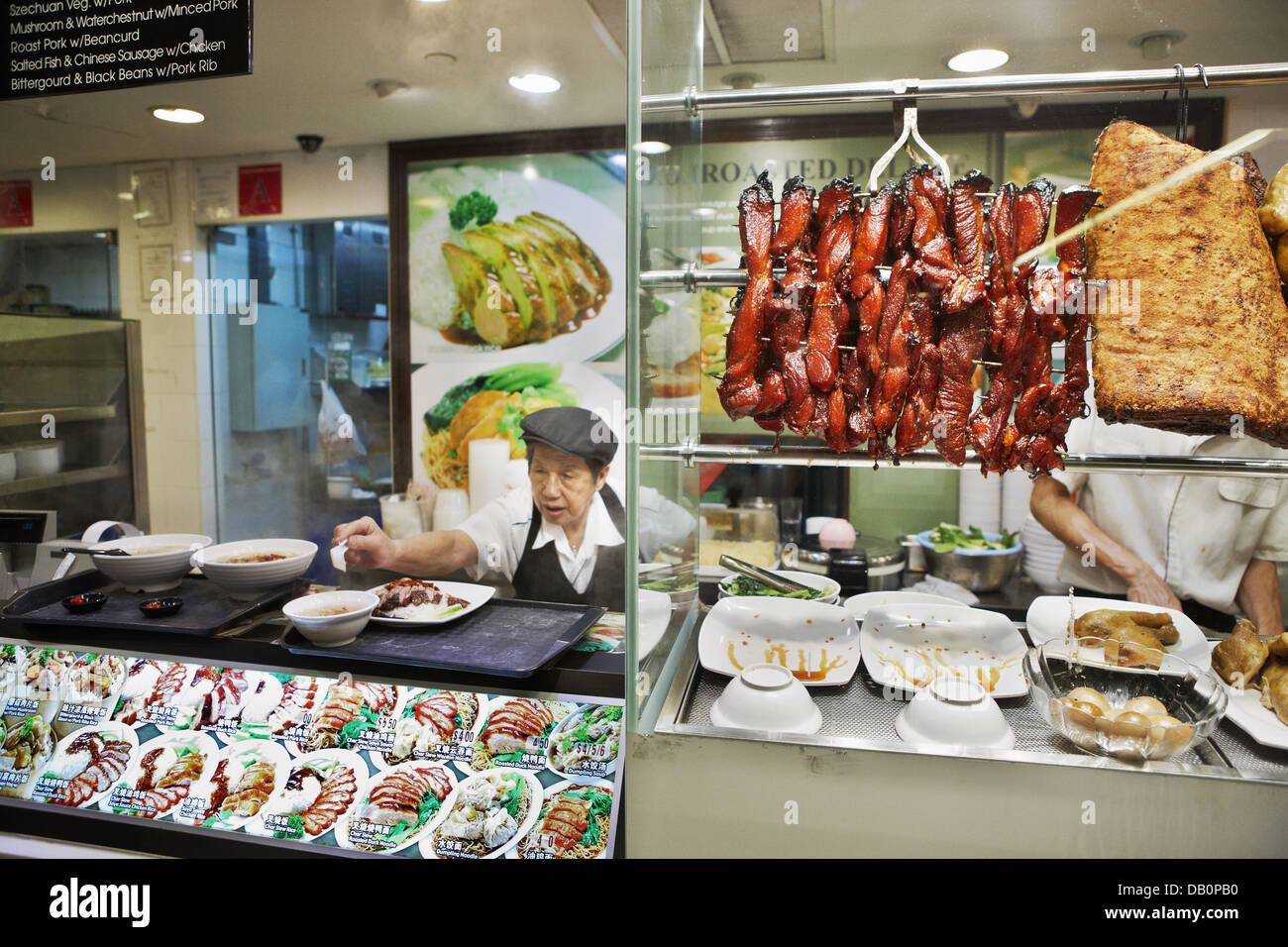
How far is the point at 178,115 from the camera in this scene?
2680 millimetres

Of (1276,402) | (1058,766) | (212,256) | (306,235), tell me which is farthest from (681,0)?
(212,256)

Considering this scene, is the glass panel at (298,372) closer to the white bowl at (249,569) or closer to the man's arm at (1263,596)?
the white bowl at (249,569)

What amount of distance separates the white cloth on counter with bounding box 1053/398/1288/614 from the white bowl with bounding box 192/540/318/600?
2192 mm

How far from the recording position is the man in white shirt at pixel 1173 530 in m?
2.33

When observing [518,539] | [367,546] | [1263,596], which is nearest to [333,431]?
[367,546]

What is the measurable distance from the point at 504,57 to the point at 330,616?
2.00 metres

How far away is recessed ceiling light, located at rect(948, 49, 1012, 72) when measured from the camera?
2242mm

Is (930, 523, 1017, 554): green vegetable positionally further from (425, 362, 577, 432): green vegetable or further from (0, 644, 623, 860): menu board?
(0, 644, 623, 860): menu board

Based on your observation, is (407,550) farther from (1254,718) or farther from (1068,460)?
(1254,718)

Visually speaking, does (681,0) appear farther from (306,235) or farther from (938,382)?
(306,235)

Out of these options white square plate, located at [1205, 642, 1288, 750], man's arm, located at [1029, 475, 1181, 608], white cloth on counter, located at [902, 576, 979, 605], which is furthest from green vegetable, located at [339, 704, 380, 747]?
man's arm, located at [1029, 475, 1181, 608]

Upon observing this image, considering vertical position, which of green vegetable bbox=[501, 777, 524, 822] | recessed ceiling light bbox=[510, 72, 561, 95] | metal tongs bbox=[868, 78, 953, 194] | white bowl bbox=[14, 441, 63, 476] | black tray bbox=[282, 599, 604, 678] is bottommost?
green vegetable bbox=[501, 777, 524, 822]

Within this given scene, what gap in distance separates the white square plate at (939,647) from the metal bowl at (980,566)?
51.4 inches

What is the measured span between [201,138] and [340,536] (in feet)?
4.94
